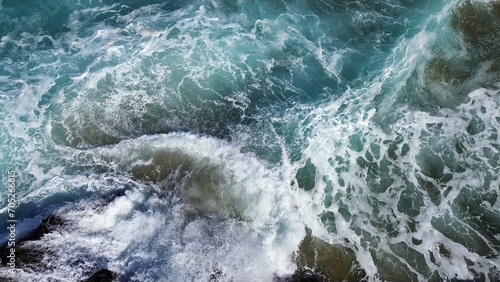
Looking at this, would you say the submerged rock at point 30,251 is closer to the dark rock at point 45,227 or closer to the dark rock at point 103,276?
the dark rock at point 45,227

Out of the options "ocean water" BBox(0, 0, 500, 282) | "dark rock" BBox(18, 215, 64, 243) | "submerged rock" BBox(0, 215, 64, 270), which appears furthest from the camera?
"ocean water" BBox(0, 0, 500, 282)

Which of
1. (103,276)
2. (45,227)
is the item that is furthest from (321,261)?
(45,227)

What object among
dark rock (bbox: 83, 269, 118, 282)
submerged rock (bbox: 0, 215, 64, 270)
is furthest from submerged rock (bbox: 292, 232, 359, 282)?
submerged rock (bbox: 0, 215, 64, 270)

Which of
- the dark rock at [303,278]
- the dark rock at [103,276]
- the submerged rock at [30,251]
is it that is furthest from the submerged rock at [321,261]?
the submerged rock at [30,251]

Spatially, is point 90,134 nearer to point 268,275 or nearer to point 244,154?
point 244,154

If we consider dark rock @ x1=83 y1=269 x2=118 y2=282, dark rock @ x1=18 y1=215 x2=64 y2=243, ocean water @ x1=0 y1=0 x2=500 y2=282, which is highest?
ocean water @ x1=0 y1=0 x2=500 y2=282

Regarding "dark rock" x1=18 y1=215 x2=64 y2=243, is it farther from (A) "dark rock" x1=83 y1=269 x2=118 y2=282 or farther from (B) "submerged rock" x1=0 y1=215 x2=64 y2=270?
(A) "dark rock" x1=83 y1=269 x2=118 y2=282

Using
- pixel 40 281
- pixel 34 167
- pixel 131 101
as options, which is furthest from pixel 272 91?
pixel 40 281
